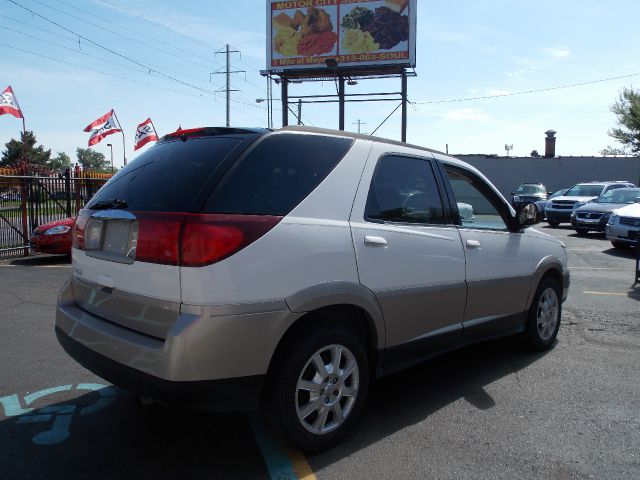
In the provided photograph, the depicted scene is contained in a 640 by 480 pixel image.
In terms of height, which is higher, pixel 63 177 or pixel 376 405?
pixel 63 177

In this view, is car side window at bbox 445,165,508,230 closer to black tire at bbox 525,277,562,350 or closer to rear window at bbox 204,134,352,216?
black tire at bbox 525,277,562,350

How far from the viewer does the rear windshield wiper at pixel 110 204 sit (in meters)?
3.01

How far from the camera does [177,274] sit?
2611 mm

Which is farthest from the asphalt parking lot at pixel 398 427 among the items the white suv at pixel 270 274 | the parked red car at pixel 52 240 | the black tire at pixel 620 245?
the black tire at pixel 620 245

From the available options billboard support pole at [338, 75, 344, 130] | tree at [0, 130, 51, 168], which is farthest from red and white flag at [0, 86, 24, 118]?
tree at [0, 130, 51, 168]

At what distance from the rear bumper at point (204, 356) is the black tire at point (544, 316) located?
2.96m

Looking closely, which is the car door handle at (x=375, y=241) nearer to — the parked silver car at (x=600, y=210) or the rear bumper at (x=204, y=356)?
the rear bumper at (x=204, y=356)

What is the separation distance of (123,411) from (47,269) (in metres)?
7.25

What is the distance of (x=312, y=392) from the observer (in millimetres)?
2977

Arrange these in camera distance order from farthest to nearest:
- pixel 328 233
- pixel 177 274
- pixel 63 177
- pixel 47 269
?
pixel 63 177
pixel 47 269
pixel 328 233
pixel 177 274

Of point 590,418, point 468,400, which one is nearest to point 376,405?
point 468,400

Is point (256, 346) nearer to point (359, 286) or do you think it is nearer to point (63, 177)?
point (359, 286)

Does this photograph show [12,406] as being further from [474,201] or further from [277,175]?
[474,201]

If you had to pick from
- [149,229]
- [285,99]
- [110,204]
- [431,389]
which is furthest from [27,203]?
[285,99]
